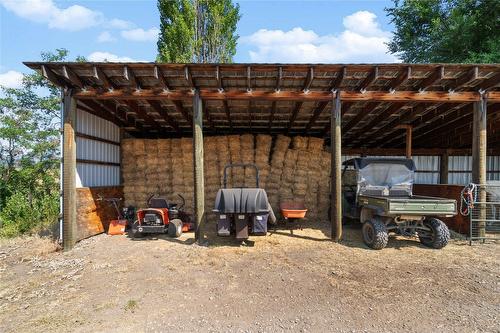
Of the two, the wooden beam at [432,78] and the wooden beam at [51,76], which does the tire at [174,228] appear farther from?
the wooden beam at [432,78]

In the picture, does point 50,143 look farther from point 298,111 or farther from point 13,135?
point 298,111

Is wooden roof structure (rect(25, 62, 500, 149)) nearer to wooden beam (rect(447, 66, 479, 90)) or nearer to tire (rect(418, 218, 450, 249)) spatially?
wooden beam (rect(447, 66, 479, 90))

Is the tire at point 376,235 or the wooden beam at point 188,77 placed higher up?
the wooden beam at point 188,77

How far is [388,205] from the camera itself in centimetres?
667

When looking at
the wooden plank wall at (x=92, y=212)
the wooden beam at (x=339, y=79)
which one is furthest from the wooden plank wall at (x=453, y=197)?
the wooden plank wall at (x=92, y=212)

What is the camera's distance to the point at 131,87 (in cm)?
798

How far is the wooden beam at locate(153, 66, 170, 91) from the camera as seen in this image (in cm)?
712

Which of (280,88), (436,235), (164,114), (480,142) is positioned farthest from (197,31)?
(436,235)

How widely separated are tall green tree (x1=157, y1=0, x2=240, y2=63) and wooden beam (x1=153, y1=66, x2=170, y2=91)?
10.7 m

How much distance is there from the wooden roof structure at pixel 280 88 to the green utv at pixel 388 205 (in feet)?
6.27

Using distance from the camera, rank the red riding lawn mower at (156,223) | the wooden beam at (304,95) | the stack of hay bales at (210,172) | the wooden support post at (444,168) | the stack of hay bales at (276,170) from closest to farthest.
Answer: the wooden beam at (304,95), the red riding lawn mower at (156,223), the stack of hay bales at (210,172), the stack of hay bales at (276,170), the wooden support post at (444,168)

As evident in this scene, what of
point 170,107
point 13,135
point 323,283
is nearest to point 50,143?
point 13,135

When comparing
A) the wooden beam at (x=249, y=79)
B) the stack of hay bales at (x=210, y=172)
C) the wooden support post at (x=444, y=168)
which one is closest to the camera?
the wooden beam at (x=249, y=79)

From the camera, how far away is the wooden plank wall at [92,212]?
26.7 feet
